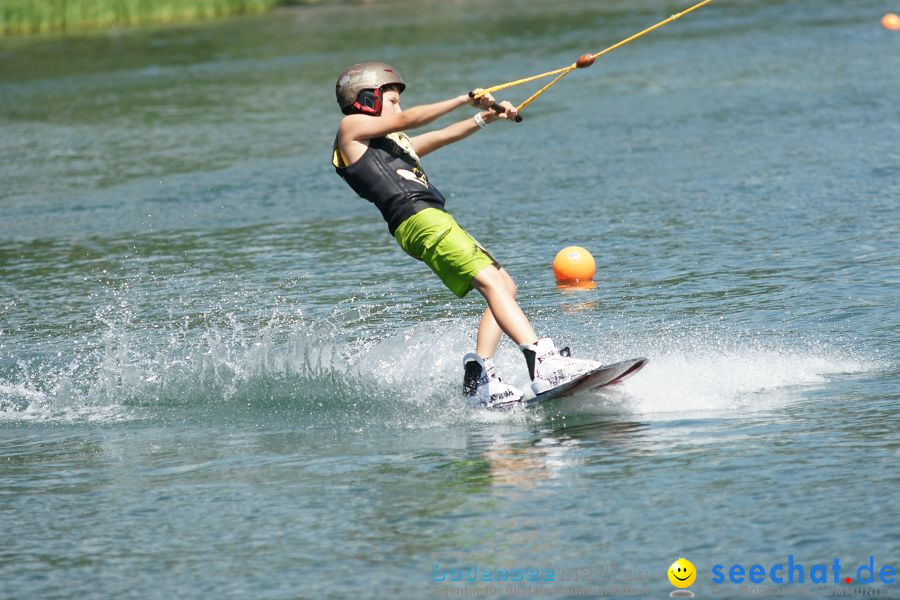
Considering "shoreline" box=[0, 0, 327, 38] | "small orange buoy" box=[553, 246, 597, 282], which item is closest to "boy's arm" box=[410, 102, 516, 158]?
"small orange buoy" box=[553, 246, 597, 282]

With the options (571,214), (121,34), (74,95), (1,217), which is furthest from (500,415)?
(121,34)

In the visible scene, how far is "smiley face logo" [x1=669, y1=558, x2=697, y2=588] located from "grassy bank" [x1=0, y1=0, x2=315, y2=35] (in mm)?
36400

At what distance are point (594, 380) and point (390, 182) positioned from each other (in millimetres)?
1445

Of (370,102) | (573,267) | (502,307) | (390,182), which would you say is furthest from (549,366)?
(573,267)

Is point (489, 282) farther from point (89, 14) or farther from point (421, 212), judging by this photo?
point (89, 14)

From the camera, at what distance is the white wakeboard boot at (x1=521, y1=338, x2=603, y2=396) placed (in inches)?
275

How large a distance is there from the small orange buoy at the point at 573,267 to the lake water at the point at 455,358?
8.1 inches

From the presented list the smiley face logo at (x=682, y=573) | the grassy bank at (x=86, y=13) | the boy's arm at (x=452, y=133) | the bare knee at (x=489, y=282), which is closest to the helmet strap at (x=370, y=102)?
the boy's arm at (x=452, y=133)

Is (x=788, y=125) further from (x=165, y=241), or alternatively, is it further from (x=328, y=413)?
(x=328, y=413)

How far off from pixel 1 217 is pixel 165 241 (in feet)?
9.36

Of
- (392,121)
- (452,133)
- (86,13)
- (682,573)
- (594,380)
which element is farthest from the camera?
(86,13)

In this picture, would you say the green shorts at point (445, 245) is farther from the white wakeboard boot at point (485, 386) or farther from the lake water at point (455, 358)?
the lake water at point (455, 358)

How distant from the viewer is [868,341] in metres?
8.08

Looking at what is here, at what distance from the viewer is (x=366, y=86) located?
7316 millimetres
